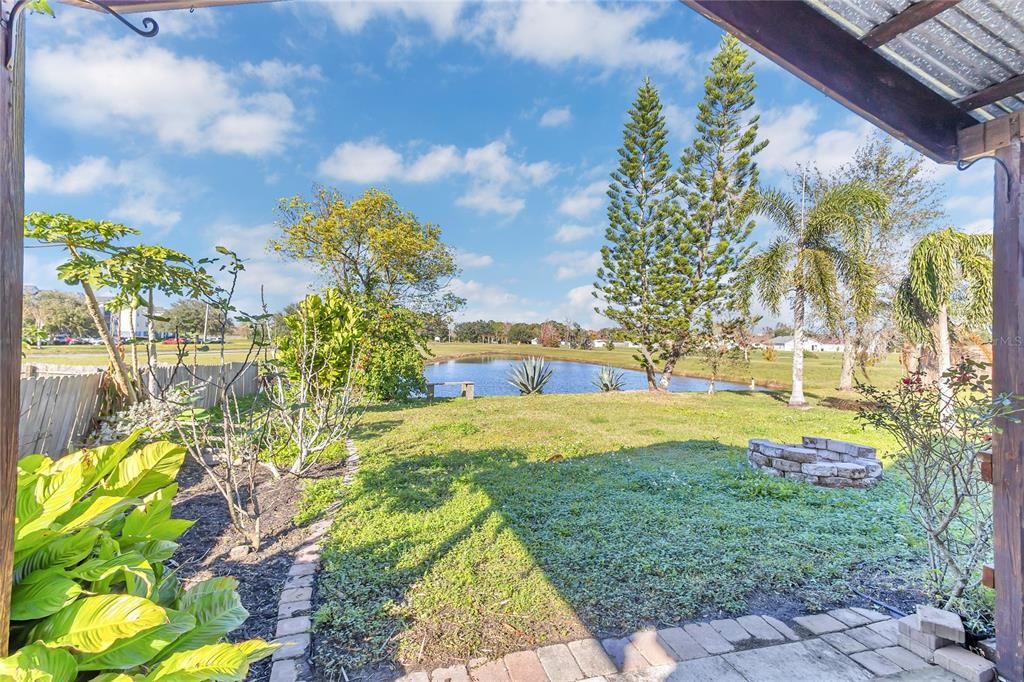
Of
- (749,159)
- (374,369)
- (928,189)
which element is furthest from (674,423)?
(928,189)

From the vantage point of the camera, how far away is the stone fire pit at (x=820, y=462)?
379 centimetres

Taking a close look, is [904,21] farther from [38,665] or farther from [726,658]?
[38,665]

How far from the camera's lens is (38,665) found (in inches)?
29.1

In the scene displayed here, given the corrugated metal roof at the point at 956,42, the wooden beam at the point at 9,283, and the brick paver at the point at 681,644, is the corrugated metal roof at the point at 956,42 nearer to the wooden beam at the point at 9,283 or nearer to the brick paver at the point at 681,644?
the wooden beam at the point at 9,283

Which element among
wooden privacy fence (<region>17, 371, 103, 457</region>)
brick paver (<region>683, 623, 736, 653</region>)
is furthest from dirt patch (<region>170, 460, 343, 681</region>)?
brick paver (<region>683, 623, 736, 653</region>)

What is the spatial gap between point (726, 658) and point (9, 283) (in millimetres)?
2208

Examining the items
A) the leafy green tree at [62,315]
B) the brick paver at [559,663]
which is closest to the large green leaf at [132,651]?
the brick paver at [559,663]

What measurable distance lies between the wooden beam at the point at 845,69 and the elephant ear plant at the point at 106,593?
1987 mm

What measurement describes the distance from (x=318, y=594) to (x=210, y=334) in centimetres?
158

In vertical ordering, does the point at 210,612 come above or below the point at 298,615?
above

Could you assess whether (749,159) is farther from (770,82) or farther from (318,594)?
(318,594)

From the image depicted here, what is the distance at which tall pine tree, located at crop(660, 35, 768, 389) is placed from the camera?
10891mm

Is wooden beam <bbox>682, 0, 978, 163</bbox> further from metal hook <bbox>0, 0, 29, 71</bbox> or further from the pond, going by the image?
the pond

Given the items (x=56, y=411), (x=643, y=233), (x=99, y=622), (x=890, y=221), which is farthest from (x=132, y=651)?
(x=890, y=221)
